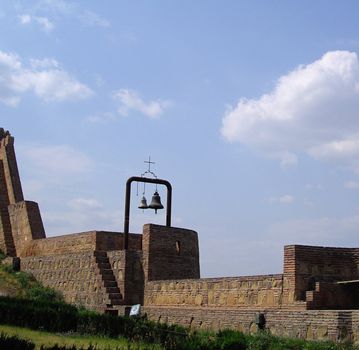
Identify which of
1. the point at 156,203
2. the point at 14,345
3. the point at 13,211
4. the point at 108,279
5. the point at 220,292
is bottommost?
the point at 14,345

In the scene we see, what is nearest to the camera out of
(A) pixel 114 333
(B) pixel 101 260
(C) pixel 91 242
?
(A) pixel 114 333

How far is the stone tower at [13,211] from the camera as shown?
26938mm

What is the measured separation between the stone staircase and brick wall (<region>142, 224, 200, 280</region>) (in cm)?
105

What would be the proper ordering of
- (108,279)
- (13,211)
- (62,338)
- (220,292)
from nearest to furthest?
(62,338) < (220,292) < (108,279) < (13,211)

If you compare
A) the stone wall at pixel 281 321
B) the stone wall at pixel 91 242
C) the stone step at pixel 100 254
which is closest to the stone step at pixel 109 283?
the stone step at pixel 100 254

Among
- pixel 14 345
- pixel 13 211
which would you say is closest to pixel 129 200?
pixel 13 211

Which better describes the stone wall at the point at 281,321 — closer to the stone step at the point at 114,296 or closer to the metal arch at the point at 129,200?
the stone step at the point at 114,296

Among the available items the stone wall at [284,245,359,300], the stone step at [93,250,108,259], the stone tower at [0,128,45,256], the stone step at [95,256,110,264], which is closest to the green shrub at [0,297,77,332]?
the stone wall at [284,245,359,300]

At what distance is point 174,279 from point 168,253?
780mm

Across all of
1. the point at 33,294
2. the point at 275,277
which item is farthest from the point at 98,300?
the point at 275,277

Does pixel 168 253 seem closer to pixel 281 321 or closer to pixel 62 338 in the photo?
pixel 62 338

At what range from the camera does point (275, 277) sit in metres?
15.0

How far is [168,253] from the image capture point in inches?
798

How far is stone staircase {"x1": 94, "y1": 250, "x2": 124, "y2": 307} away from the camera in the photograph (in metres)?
19.8
